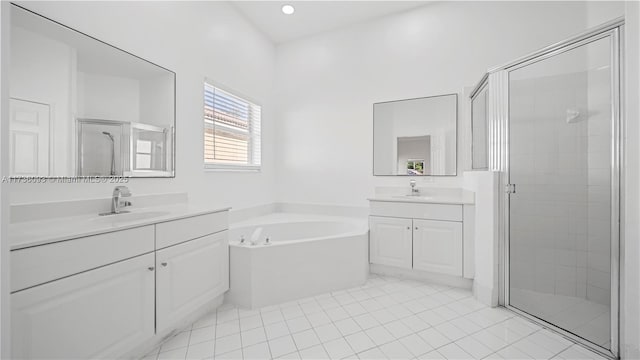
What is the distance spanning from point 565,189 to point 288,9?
2979 mm

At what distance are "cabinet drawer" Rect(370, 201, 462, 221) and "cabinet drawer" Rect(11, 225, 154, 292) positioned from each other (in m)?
1.92

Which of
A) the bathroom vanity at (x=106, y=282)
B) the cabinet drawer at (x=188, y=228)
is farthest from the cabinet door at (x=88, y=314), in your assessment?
the cabinet drawer at (x=188, y=228)

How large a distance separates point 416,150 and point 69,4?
9.71ft

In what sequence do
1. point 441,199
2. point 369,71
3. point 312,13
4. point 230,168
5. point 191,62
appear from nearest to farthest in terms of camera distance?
point 191,62 → point 441,199 → point 230,168 → point 312,13 → point 369,71

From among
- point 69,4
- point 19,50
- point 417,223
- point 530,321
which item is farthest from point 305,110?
point 530,321

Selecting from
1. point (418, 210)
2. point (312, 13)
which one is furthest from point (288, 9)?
point (418, 210)

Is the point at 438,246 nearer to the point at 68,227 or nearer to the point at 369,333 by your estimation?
the point at 369,333

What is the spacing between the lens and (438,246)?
236 cm

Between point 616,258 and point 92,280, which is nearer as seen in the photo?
point 92,280

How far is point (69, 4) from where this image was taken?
5.02 feet

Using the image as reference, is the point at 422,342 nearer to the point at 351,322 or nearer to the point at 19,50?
the point at 351,322

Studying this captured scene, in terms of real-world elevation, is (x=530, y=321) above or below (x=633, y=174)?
below

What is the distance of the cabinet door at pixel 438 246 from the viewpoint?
90.4 inches

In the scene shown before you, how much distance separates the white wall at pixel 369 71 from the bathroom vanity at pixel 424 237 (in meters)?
0.51
